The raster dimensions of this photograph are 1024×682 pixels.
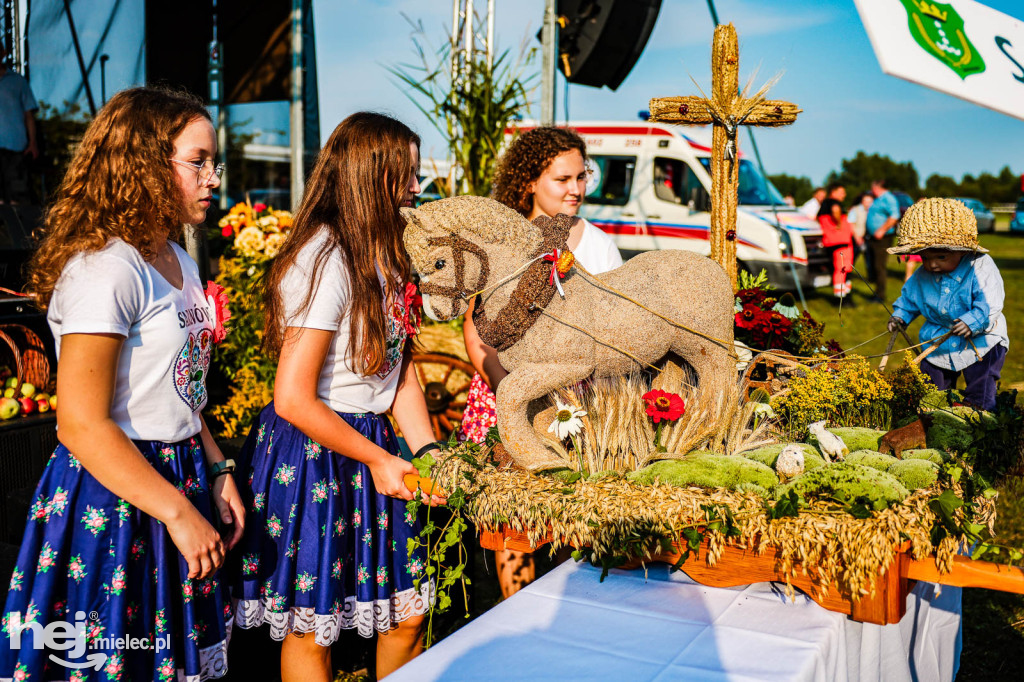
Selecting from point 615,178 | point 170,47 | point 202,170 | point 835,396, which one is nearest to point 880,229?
point 615,178

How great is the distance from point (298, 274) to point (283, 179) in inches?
203

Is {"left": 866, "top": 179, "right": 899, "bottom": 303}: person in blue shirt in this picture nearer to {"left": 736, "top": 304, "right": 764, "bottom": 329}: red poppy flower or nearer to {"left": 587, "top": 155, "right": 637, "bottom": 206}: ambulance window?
{"left": 587, "top": 155, "right": 637, "bottom": 206}: ambulance window

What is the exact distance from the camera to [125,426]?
1471mm

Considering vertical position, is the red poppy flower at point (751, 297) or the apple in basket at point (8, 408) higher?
the red poppy flower at point (751, 297)

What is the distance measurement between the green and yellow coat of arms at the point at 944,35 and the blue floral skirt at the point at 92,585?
1.70 metres

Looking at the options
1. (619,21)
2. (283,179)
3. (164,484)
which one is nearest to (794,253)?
(619,21)

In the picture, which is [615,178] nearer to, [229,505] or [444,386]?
[444,386]

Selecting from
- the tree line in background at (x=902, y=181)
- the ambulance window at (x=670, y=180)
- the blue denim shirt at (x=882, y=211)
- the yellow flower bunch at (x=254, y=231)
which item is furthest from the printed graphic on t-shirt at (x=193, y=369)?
the tree line in background at (x=902, y=181)

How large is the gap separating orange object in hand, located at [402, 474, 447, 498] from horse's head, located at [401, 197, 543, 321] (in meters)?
0.38

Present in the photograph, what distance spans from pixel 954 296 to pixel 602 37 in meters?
4.43

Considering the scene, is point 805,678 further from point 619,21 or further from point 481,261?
point 619,21

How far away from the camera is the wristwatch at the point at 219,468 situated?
65.6 inches

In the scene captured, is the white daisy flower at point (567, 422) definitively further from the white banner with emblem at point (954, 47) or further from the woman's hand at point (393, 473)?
the white banner with emblem at point (954, 47)

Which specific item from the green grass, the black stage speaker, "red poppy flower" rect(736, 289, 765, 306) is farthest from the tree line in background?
"red poppy flower" rect(736, 289, 765, 306)
